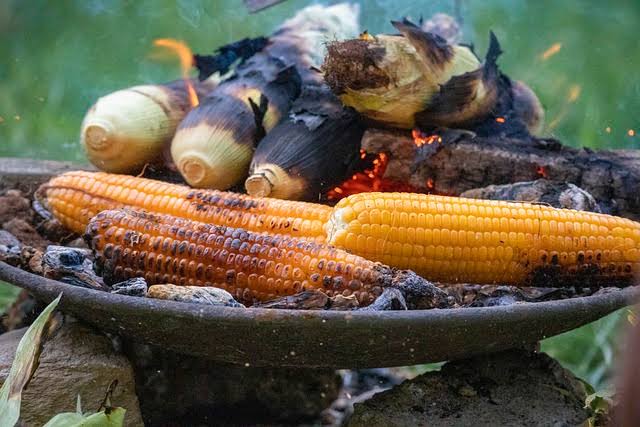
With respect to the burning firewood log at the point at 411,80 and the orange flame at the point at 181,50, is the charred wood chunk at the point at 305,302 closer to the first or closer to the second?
the burning firewood log at the point at 411,80

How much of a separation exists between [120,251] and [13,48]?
80.8 inches

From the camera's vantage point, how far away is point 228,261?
1.25 m

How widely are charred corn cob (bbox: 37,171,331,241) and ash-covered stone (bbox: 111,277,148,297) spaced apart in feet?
0.86

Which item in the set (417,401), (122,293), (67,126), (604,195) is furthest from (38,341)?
(67,126)

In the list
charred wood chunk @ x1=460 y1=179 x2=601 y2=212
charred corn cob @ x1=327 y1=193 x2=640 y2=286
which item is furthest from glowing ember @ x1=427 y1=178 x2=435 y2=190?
charred corn cob @ x1=327 y1=193 x2=640 y2=286

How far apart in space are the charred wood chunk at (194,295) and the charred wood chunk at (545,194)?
0.70m

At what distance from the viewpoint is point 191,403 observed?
5.24ft

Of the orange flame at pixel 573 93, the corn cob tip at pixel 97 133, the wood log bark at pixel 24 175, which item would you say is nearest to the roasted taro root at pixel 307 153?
the corn cob tip at pixel 97 133

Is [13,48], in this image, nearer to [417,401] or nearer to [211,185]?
[211,185]

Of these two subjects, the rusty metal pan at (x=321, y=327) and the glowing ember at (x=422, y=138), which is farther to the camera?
the glowing ember at (x=422, y=138)

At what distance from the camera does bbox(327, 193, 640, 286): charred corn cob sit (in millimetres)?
1319

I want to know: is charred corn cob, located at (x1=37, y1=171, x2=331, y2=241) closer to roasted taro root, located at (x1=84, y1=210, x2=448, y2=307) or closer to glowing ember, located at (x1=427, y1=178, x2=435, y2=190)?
roasted taro root, located at (x1=84, y1=210, x2=448, y2=307)

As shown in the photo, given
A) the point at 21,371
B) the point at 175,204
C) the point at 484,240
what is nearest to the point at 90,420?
the point at 21,371

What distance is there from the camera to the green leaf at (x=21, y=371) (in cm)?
84
